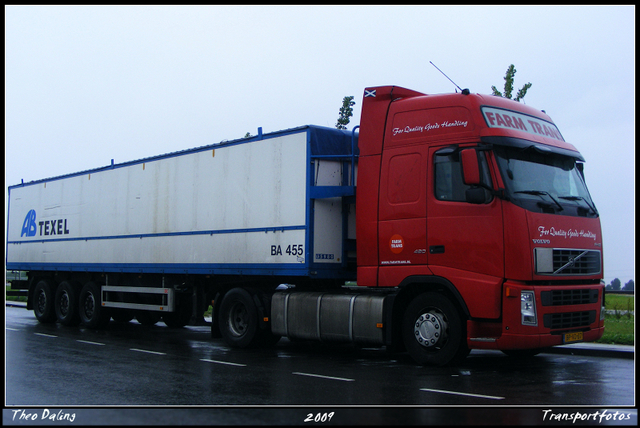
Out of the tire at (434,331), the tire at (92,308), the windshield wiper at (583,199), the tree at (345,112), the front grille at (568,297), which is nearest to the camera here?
the front grille at (568,297)

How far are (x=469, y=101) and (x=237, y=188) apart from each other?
4841 mm

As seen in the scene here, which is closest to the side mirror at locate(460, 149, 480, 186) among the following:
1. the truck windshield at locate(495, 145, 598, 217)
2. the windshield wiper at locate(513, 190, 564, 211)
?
the truck windshield at locate(495, 145, 598, 217)

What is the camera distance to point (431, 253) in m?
9.75

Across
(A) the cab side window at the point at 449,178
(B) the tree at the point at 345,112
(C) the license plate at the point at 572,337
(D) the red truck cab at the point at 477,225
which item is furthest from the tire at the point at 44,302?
(C) the license plate at the point at 572,337

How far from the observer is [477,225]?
366 inches

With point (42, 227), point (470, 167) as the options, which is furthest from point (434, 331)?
point (42, 227)

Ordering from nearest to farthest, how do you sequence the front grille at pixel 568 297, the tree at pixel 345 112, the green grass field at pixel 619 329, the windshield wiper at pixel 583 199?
the front grille at pixel 568 297 → the windshield wiper at pixel 583 199 → the green grass field at pixel 619 329 → the tree at pixel 345 112

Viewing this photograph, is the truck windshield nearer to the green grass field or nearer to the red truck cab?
the red truck cab

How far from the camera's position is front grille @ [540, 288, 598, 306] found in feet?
29.6

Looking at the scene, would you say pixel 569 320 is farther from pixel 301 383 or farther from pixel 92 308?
pixel 92 308

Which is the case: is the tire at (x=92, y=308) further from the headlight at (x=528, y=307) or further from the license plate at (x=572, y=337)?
the license plate at (x=572, y=337)

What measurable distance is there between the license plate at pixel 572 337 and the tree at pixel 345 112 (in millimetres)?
13372

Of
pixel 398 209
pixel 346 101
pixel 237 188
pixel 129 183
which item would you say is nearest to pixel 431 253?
pixel 398 209

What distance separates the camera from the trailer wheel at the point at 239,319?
12.0m
